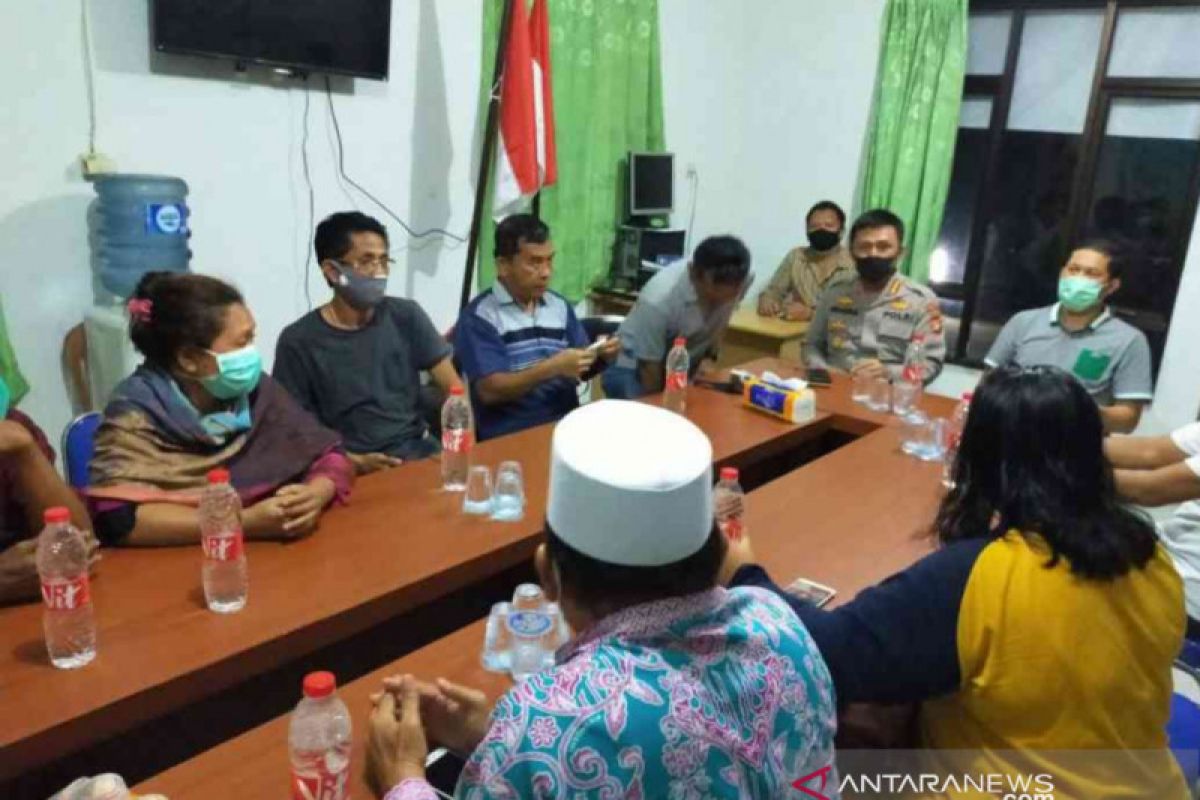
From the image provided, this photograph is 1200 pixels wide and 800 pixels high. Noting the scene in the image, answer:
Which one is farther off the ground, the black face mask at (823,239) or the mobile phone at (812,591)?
the black face mask at (823,239)

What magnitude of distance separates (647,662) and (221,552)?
0.87m

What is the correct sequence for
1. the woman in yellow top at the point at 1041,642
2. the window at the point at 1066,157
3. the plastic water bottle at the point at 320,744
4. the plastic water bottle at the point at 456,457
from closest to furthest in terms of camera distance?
1. the plastic water bottle at the point at 320,744
2. the woman in yellow top at the point at 1041,642
3. the plastic water bottle at the point at 456,457
4. the window at the point at 1066,157

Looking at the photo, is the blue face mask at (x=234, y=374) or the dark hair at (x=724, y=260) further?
the dark hair at (x=724, y=260)

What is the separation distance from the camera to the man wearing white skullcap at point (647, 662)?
0.81 metres

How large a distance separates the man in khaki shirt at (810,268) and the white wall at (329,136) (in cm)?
40

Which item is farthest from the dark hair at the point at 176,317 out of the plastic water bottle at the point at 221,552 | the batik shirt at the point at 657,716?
the batik shirt at the point at 657,716

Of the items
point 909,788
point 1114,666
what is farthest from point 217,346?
point 1114,666

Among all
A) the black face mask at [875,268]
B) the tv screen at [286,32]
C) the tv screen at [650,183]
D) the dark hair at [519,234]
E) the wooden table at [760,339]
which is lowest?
the wooden table at [760,339]

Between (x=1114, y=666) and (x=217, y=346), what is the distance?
1.64m

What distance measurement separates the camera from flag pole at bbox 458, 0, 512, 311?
12.5 feet

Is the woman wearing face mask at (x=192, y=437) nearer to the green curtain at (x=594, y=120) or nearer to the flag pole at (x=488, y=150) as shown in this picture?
the flag pole at (x=488, y=150)

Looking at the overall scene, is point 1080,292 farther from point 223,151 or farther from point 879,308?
point 223,151

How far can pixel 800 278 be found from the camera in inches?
197

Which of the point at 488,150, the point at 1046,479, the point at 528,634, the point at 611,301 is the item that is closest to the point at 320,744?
the point at 528,634
